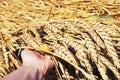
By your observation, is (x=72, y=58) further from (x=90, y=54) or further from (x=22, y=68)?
(x=22, y=68)

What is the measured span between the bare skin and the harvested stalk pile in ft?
0.09

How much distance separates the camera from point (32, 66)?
128 cm

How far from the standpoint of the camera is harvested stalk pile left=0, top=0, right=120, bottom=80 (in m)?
1.24

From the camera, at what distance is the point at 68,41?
1.26m

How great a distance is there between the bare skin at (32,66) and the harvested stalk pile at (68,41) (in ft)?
0.09

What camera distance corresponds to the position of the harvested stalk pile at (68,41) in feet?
4.07

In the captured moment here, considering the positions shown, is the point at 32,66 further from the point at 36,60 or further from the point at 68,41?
the point at 68,41

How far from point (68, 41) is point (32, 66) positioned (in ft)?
0.53

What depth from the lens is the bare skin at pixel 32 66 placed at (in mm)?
1193

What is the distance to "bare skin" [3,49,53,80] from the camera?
1193mm

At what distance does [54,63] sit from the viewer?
1277 millimetres

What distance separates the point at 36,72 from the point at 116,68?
0.29 m

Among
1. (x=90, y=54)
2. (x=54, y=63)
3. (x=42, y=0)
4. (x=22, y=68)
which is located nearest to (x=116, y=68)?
(x=90, y=54)

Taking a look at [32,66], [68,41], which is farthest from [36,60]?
[68,41]
